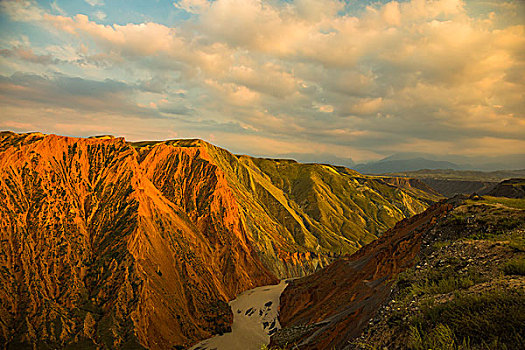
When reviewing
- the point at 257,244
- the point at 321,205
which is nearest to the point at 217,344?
the point at 257,244

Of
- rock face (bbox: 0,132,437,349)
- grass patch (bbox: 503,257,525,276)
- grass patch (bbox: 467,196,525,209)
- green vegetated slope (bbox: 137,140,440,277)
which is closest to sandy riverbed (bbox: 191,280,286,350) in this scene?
rock face (bbox: 0,132,437,349)

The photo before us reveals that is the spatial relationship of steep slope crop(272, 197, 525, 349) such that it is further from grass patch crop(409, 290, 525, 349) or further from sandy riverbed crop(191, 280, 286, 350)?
sandy riverbed crop(191, 280, 286, 350)

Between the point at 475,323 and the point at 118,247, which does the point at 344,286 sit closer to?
the point at 475,323

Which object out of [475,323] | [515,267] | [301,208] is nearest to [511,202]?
[515,267]

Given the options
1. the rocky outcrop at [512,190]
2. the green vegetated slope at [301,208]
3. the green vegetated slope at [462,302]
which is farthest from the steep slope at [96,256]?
the rocky outcrop at [512,190]

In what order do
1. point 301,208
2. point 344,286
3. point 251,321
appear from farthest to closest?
1. point 301,208
2. point 251,321
3. point 344,286
